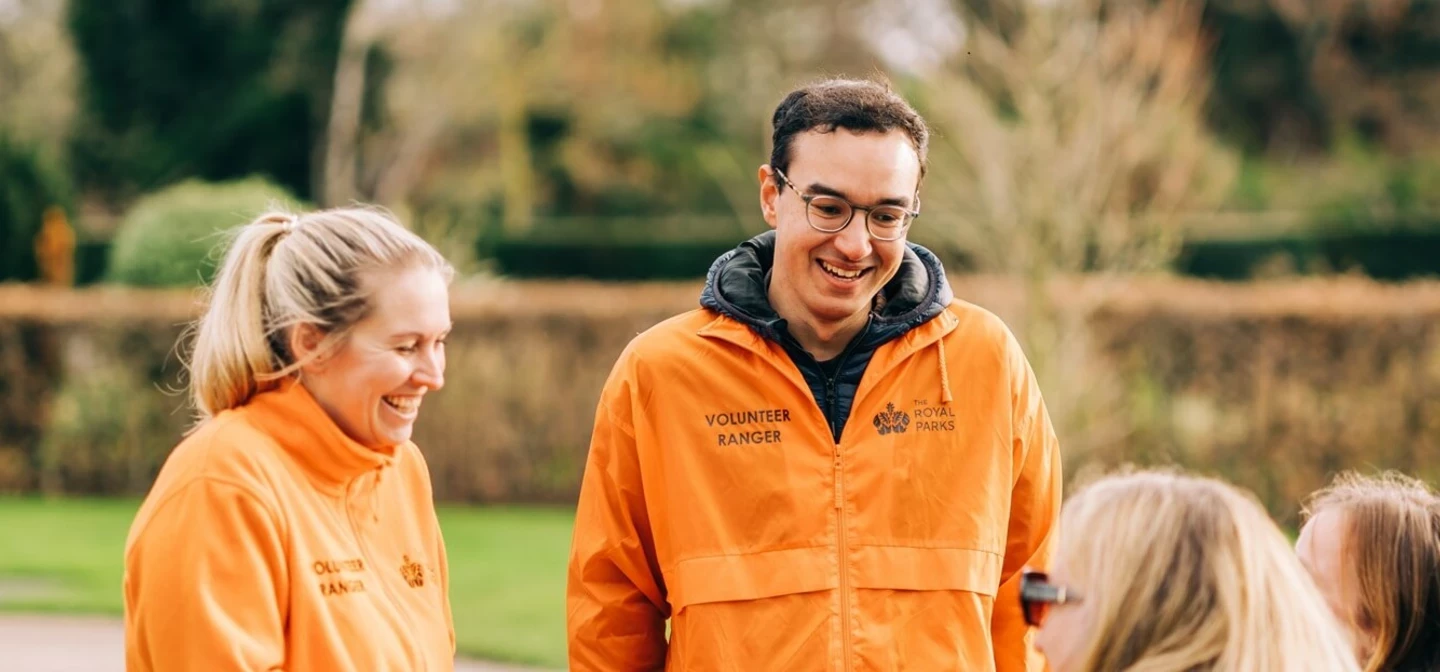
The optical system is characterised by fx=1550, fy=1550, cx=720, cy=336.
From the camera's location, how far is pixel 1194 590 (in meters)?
2.31

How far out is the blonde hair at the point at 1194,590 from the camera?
2279mm

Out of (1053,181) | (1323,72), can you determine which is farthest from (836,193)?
(1323,72)

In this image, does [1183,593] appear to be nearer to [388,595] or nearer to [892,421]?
[892,421]

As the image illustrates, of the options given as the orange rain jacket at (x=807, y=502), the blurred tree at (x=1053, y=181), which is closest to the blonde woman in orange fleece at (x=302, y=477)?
the orange rain jacket at (x=807, y=502)

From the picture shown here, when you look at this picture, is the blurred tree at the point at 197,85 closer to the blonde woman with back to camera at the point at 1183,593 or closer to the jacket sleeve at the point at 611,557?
the jacket sleeve at the point at 611,557

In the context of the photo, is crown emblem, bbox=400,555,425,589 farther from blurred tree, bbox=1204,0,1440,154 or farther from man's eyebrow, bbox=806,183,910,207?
blurred tree, bbox=1204,0,1440,154

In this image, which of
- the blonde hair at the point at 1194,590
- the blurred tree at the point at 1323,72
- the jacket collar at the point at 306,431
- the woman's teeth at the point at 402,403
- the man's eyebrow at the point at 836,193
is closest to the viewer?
the blonde hair at the point at 1194,590

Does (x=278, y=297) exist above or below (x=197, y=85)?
below

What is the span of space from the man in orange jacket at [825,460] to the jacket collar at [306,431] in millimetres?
530

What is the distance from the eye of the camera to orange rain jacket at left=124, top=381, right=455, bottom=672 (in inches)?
99.2

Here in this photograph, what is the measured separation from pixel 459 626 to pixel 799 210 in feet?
18.8

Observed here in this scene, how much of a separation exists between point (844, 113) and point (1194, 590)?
118 cm

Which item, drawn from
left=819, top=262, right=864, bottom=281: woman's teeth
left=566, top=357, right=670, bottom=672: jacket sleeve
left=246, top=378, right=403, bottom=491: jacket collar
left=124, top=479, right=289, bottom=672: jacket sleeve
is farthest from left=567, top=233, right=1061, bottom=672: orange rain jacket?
left=124, top=479, right=289, bottom=672: jacket sleeve

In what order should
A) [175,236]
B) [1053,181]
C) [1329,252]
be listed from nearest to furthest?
1. [1053,181]
2. [175,236]
3. [1329,252]
